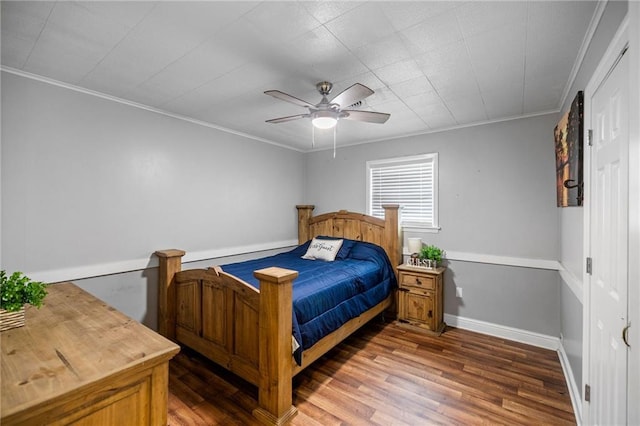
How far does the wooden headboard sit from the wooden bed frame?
0.84 m

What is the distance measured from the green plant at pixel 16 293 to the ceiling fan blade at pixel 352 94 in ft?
6.77

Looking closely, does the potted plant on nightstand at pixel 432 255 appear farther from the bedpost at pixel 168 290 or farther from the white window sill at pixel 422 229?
the bedpost at pixel 168 290

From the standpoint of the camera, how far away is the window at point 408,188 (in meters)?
3.75

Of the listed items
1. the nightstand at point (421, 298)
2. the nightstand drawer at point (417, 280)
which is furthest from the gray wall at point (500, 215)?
the nightstand drawer at point (417, 280)

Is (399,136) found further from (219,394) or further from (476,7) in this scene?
(219,394)

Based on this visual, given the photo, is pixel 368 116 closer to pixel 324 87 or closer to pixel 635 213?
pixel 324 87

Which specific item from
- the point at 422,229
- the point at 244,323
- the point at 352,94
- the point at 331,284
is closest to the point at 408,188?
the point at 422,229

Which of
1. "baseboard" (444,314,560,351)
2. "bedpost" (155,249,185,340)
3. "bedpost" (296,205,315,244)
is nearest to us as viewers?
"bedpost" (155,249,185,340)

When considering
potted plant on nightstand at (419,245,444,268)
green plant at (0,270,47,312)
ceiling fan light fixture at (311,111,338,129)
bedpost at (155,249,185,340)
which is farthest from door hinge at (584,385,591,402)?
bedpost at (155,249,185,340)

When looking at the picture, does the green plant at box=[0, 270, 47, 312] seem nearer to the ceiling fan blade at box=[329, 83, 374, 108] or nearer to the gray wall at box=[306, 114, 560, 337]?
the ceiling fan blade at box=[329, 83, 374, 108]

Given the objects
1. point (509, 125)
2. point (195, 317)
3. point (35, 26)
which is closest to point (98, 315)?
point (195, 317)

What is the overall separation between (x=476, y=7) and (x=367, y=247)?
9.26ft

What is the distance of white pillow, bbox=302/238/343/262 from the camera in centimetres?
376

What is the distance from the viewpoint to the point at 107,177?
2631 millimetres
